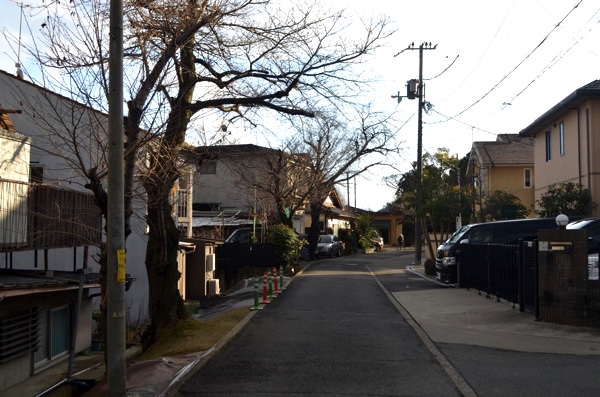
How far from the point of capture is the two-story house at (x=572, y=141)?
24.1 meters

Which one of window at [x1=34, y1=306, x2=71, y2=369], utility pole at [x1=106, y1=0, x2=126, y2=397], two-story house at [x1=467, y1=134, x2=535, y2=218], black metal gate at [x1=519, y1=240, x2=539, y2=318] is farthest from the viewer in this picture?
two-story house at [x1=467, y1=134, x2=535, y2=218]

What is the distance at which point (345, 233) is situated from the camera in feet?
174

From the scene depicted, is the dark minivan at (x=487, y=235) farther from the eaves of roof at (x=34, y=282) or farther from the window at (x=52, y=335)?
the eaves of roof at (x=34, y=282)

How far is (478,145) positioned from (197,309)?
1063 inches

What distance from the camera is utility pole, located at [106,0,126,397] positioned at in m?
7.83

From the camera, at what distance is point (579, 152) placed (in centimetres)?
2533

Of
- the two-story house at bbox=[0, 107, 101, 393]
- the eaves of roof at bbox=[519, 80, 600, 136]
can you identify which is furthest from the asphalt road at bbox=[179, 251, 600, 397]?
the eaves of roof at bbox=[519, 80, 600, 136]

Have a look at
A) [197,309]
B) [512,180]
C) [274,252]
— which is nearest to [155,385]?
[197,309]

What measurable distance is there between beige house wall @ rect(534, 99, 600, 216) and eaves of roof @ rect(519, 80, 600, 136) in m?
0.21

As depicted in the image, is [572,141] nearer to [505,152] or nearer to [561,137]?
[561,137]

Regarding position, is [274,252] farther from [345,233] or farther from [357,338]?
[345,233]

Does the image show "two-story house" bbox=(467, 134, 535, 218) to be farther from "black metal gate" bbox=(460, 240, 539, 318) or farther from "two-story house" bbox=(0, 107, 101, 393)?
"two-story house" bbox=(0, 107, 101, 393)

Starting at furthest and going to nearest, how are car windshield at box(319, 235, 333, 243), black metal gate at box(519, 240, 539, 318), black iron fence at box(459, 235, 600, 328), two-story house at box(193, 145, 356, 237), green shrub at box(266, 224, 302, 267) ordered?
1. car windshield at box(319, 235, 333, 243)
2. two-story house at box(193, 145, 356, 237)
3. green shrub at box(266, 224, 302, 267)
4. black metal gate at box(519, 240, 539, 318)
5. black iron fence at box(459, 235, 600, 328)

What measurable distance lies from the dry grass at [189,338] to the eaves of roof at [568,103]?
1555 cm
